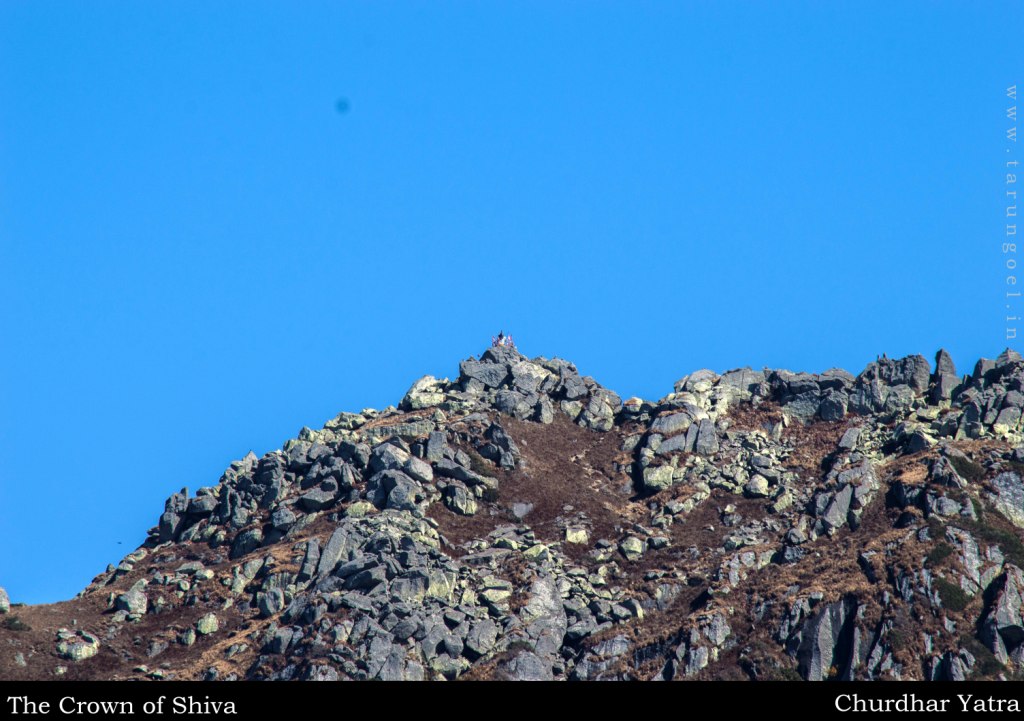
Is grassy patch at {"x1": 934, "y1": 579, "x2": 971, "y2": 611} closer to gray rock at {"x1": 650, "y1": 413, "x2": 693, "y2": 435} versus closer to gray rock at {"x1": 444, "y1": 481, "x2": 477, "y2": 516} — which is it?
gray rock at {"x1": 650, "y1": 413, "x2": 693, "y2": 435}

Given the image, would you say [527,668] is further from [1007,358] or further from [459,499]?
[1007,358]

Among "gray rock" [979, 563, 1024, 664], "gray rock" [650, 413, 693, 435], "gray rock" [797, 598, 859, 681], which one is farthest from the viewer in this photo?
"gray rock" [650, 413, 693, 435]

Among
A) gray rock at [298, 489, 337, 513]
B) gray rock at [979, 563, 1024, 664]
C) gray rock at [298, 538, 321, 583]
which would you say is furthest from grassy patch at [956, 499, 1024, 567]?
gray rock at [298, 489, 337, 513]

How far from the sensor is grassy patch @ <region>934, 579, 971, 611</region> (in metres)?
80.9

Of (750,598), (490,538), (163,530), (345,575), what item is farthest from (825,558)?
(163,530)

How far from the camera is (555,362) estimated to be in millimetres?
113000

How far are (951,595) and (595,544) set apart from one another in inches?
836

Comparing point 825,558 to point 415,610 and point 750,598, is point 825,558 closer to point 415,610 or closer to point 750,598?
point 750,598

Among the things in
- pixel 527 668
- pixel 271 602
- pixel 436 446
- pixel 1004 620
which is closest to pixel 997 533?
pixel 1004 620

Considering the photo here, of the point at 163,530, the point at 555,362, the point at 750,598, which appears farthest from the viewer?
the point at 555,362

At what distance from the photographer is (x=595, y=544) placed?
306 ft

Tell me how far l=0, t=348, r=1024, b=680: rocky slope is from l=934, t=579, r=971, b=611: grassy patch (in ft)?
0.46

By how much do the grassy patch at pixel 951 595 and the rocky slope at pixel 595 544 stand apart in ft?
0.46
